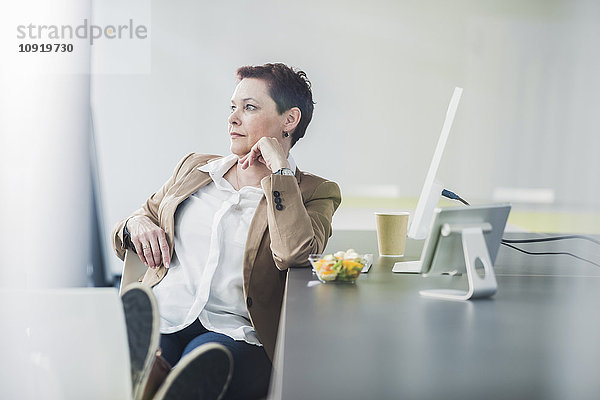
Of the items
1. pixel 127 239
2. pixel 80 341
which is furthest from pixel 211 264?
pixel 80 341

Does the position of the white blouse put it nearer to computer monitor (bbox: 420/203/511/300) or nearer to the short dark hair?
the short dark hair

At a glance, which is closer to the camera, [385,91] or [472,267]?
[472,267]

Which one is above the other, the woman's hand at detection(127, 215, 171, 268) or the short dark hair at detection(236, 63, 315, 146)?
the short dark hair at detection(236, 63, 315, 146)

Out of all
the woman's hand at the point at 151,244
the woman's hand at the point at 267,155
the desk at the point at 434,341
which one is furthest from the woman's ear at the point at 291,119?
the desk at the point at 434,341

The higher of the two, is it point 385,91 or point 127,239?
point 385,91

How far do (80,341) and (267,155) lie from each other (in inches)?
40.4

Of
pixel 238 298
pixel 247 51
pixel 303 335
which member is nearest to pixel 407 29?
pixel 247 51

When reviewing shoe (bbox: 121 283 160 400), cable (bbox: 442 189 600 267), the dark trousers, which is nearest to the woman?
the dark trousers

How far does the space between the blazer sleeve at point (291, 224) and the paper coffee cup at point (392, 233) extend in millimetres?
183

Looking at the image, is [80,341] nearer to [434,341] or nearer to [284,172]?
[434,341]

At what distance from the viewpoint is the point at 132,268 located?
187cm

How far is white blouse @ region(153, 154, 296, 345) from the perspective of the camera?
1.64m

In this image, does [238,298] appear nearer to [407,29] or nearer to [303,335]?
[303,335]

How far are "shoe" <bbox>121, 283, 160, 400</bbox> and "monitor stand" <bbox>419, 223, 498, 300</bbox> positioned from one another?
0.61 m
